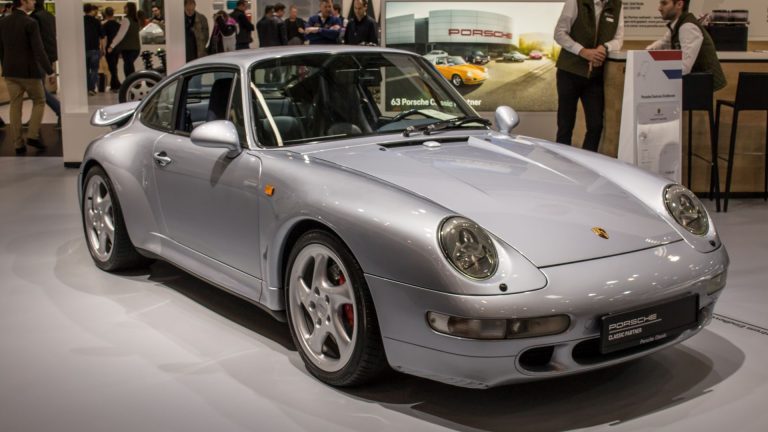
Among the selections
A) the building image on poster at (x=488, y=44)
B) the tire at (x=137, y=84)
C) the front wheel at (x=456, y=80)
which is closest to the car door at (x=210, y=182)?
the tire at (x=137, y=84)

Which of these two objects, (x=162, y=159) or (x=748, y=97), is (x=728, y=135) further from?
(x=162, y=159)

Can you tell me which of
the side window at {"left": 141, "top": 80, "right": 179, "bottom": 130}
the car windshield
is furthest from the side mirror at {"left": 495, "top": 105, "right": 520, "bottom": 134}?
the side window at {"left": 141, "top": 80, "right": 179, "bottom": 130}

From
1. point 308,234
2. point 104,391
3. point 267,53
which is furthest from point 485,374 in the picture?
point 267,53

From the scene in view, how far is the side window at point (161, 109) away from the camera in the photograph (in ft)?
15.6

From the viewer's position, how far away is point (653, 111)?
6652 mm

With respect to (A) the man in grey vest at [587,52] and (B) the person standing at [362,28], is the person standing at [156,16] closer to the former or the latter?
(B) the person standing at [362,28]

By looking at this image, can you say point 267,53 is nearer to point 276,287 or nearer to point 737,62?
point 276,287

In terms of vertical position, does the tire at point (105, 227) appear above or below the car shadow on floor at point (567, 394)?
above

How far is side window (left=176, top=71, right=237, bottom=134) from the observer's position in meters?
4.42

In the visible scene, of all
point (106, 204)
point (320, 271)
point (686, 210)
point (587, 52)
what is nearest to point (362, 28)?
point (587, 52)

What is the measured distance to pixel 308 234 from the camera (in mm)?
3490

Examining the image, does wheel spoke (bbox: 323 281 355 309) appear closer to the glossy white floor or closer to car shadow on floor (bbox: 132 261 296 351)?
the glossy white floor

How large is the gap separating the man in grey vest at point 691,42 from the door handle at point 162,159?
4.30 metres

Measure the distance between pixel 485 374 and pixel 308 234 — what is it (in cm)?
90
